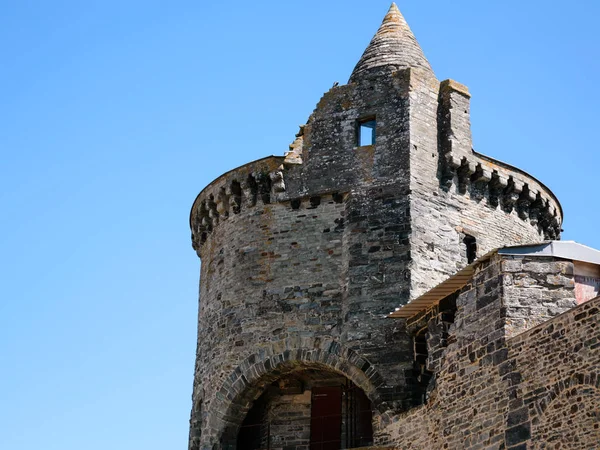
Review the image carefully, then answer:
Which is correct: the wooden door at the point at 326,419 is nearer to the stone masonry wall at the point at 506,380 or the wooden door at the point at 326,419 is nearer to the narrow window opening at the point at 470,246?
the stone masonry wall at the point at 506,380

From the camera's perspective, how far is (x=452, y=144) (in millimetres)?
20422

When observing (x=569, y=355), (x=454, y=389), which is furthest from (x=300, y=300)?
(x=569, y=355)

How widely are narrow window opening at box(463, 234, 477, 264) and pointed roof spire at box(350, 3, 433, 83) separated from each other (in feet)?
11.6

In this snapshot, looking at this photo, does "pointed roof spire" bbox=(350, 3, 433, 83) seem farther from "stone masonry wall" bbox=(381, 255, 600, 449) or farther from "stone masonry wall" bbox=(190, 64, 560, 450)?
"stone masonry wall" bbox=(381, 255, 600, 449)

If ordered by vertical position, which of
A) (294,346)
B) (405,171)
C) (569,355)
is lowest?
(569,355)

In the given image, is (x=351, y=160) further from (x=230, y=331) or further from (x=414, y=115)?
(x=230, y=331)

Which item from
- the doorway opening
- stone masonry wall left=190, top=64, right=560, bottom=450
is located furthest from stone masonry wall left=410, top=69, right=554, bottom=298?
the doorway opening

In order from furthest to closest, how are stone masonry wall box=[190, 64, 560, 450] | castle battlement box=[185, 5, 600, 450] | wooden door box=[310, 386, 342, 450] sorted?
wooden door box=[310, 386, 342, 450] → stone masonry wall box=[190, 64, 560, 450] → castle battlement box=[185, 5, 600, 450]

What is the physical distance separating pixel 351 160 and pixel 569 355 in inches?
272

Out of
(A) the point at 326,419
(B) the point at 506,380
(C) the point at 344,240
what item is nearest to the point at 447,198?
(C) the point at 344,240

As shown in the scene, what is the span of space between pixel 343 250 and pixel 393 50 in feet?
14.5

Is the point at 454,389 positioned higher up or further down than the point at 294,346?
further down

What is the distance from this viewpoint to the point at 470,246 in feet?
65.9

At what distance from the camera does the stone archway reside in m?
18.7
